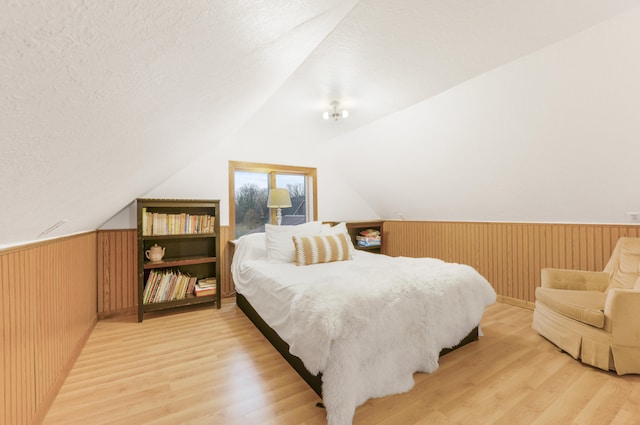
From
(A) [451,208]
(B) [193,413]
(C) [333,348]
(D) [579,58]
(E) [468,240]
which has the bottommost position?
(B) [193,413]

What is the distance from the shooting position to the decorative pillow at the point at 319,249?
2600 mm

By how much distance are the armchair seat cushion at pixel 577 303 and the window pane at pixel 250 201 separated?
319cm

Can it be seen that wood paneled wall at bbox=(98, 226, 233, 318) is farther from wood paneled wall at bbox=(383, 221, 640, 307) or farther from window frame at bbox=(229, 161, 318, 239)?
wood paneled wall at bbox=(383, 221, 640, 307)

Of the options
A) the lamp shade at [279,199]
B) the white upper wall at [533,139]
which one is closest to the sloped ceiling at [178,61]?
the white upper wall at [533,139]

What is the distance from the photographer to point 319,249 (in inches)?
104

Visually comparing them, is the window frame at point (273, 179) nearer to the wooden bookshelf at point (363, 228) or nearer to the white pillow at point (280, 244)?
the wooden bookshelf at point (363, 228)

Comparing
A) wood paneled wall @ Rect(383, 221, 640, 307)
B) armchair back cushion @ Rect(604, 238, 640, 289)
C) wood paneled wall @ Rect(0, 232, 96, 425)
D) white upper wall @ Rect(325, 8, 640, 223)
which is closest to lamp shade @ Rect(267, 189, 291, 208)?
white upper wall @ Rect(325, 8, 640, 223)

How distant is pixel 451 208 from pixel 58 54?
401 cm

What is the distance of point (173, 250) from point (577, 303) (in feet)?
12.5

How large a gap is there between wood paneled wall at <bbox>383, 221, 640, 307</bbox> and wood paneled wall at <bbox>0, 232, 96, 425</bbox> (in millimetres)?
4128

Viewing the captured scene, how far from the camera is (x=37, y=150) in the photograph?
595mm

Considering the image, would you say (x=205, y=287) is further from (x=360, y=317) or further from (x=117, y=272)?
(x=360, y=317)

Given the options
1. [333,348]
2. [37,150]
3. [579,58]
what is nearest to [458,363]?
[333,348]

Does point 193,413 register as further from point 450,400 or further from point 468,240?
point 468,240
